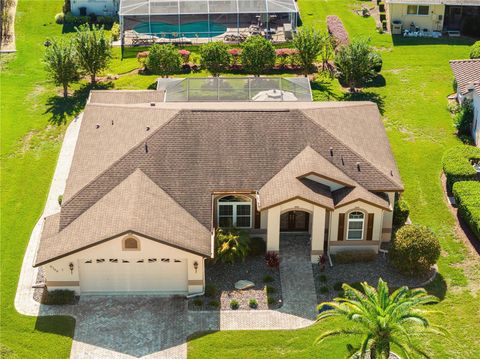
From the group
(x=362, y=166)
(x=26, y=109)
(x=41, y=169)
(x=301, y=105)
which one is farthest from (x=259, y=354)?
(x=26, y=109)

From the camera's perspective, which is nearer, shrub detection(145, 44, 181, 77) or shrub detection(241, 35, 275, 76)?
shrub detection(145, 44, 181, 77)

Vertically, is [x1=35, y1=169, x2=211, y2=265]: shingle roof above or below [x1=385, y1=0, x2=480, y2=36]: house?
below

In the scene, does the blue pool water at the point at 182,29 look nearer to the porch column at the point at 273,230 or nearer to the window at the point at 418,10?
the window at the point at 418,10

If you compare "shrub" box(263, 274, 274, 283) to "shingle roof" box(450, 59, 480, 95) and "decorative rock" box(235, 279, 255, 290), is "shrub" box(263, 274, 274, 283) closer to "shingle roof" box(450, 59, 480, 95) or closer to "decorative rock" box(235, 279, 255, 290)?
"decorative rock" box(235, 279, 255, 290)

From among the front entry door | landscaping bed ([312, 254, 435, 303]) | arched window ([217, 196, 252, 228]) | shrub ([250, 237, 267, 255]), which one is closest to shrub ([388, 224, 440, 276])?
landscaping bed ([312, 254, 435, 303])

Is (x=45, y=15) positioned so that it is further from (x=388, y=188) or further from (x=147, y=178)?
(x=388, y=188)

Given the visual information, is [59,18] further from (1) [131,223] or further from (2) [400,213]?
(2) [400,213]
